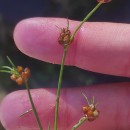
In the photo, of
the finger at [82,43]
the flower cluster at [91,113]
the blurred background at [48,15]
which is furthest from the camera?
the blurred background at [48,15]

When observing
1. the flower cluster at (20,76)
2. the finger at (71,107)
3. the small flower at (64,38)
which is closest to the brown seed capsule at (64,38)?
the small flower at (64,38)

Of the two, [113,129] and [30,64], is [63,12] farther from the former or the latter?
[113,129]

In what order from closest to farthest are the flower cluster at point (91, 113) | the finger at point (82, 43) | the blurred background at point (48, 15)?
1. the flower cluster at point (91, 113)
2. the finger at point (82, 43)
3. the blurred background at point (48, 15)

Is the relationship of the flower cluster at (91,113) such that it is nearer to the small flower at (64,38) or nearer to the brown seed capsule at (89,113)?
the brown seed capsule at (89,113)

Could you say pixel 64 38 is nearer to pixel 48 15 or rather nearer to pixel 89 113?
pixel 89 113

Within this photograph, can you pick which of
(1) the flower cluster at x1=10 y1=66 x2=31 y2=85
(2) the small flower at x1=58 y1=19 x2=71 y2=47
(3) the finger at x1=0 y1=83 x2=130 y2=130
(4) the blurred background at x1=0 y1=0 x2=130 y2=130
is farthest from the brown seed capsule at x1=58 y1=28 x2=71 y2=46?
(4) the blurred background at x1=0 y1=0 x2=130 y2=130

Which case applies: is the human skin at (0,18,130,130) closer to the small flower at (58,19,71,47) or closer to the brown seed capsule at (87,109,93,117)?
the small flower at (58,19,71,47)

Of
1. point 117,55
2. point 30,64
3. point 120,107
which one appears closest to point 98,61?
point 117,55
